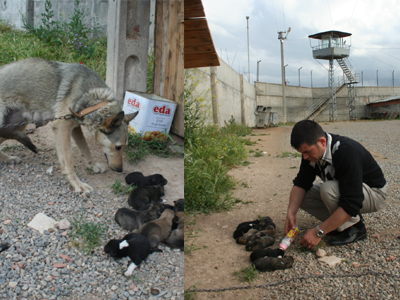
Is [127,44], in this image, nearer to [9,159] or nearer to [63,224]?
[9,159]

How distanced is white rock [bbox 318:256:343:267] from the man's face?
29.9 inches

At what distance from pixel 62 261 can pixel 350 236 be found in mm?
2205

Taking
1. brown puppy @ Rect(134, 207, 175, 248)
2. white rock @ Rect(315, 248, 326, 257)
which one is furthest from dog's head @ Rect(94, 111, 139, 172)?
white rock @ Rect(315, 248, 326, 257)

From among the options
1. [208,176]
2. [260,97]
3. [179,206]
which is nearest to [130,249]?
[179,206]

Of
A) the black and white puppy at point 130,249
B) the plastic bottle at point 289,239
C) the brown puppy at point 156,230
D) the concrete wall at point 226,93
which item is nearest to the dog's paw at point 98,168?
the brown puppy at point 156,230

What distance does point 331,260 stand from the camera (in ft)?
8.05

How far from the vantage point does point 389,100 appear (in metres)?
19.1

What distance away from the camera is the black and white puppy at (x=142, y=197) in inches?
117

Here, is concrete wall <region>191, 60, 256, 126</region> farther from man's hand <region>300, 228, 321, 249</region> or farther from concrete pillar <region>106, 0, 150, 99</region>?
man's hand <region>300, 228, 321, 249</region>

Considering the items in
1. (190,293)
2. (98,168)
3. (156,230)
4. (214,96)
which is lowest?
(190,293)

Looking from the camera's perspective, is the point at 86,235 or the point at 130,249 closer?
the point at 130,249

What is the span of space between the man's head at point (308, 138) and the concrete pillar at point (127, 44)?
3250 millimetres

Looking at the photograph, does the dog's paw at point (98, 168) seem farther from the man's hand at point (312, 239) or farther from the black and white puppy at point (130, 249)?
the man's hand at point (312, 239)

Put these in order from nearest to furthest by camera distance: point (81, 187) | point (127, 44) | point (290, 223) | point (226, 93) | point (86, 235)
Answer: point (86, 235), point (290, 223), point (81, 187), point (127, 44), point (226, 93)
